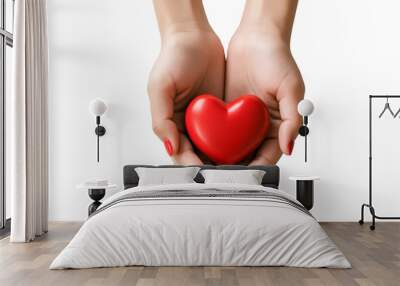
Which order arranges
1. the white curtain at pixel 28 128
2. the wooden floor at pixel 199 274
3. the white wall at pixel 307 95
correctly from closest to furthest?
1. the wooden floor at pixel 199 274
2. the white curtain at pixel 28 128
3. the white wall at pixel 307 95

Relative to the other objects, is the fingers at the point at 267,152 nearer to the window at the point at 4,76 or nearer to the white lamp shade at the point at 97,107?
the white lamp shade at the point at 97,107

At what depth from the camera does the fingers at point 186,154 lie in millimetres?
5863

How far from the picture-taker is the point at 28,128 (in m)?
5.21

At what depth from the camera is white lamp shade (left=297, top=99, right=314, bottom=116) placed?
5926 millimetres

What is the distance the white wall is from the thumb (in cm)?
13

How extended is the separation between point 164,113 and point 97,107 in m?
0.76

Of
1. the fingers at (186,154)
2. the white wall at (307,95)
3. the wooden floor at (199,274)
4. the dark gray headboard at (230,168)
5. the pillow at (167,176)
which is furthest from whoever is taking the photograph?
the white wall at (307,95)

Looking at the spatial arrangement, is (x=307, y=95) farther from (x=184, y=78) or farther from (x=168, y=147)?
(x=168, y=147)

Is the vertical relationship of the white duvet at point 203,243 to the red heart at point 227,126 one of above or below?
below

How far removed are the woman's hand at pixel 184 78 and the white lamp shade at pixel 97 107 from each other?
0.60 metres

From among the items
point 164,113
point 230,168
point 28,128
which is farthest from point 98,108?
point 230,168

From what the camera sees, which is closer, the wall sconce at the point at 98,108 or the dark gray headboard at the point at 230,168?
the dark gray headboard at the point at 230,168

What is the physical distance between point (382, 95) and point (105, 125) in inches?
125

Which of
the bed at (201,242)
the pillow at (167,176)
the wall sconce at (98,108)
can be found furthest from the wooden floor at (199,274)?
the wall sconce at (98,108)
